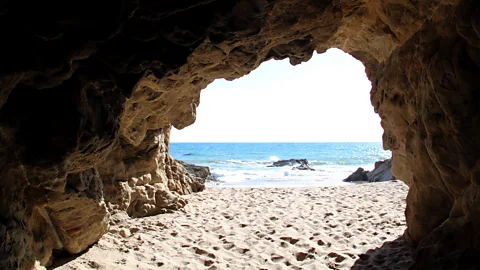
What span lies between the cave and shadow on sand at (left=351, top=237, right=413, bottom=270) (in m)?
0.25

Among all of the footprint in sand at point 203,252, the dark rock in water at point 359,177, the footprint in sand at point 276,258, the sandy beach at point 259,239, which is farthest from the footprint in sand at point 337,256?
the dark rock in water at point 359,177

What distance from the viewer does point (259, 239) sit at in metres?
6.17

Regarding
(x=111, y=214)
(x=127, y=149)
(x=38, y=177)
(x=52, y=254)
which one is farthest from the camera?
(x=127, y=149)

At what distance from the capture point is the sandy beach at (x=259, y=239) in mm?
4953

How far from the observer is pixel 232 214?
8242 millimetres

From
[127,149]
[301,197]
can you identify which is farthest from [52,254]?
[301,197]

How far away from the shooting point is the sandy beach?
195 inches

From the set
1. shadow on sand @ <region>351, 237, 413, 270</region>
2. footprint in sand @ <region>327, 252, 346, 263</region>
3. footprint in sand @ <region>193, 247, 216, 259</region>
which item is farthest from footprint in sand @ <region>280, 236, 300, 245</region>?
footprint in sand @ <region>193, 247, 216, 259</region>

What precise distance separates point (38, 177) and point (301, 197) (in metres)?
8.59

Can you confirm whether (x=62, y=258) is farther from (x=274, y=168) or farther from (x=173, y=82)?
(x=274, y=168)

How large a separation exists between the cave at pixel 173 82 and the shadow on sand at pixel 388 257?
254 millimetres

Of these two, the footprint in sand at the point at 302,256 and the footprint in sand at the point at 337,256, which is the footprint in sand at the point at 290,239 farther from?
the footprint in sand at the point at 337,256

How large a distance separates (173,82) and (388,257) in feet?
14.1

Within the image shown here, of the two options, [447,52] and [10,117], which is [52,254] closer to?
[10,117]
